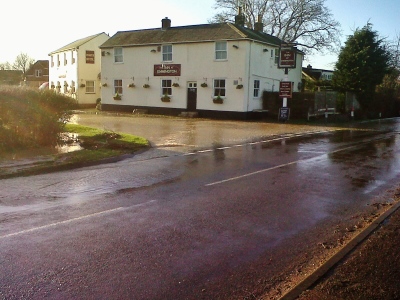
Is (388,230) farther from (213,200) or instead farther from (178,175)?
(178,175)

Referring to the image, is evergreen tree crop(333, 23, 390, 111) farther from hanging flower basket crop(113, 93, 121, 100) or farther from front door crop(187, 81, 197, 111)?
Answer: hanging flower basket crop(113, 93, 121, 100)

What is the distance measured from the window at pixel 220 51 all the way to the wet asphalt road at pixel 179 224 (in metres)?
20.1

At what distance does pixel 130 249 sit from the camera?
5902mm

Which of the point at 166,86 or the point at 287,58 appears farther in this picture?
the point at 166,86

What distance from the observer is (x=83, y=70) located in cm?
4672

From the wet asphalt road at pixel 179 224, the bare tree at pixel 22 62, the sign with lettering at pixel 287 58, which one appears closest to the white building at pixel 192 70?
the sign with lettering at pixel 287 58

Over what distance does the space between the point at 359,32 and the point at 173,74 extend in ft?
50.5

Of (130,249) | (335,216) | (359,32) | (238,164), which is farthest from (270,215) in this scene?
(359,32)

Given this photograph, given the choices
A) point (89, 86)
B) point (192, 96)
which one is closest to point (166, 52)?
point (192, 96)

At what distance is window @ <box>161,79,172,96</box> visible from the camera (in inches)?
1424

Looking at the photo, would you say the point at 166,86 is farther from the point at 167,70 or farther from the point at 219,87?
the point at 219,87

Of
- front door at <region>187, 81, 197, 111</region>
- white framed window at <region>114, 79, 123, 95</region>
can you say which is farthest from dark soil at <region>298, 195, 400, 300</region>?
white framed window at <region>114, 79, 123, 95</region>

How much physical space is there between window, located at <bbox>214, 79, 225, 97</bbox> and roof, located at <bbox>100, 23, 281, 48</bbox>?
303 centimetres

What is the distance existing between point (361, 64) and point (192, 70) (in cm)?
1331
